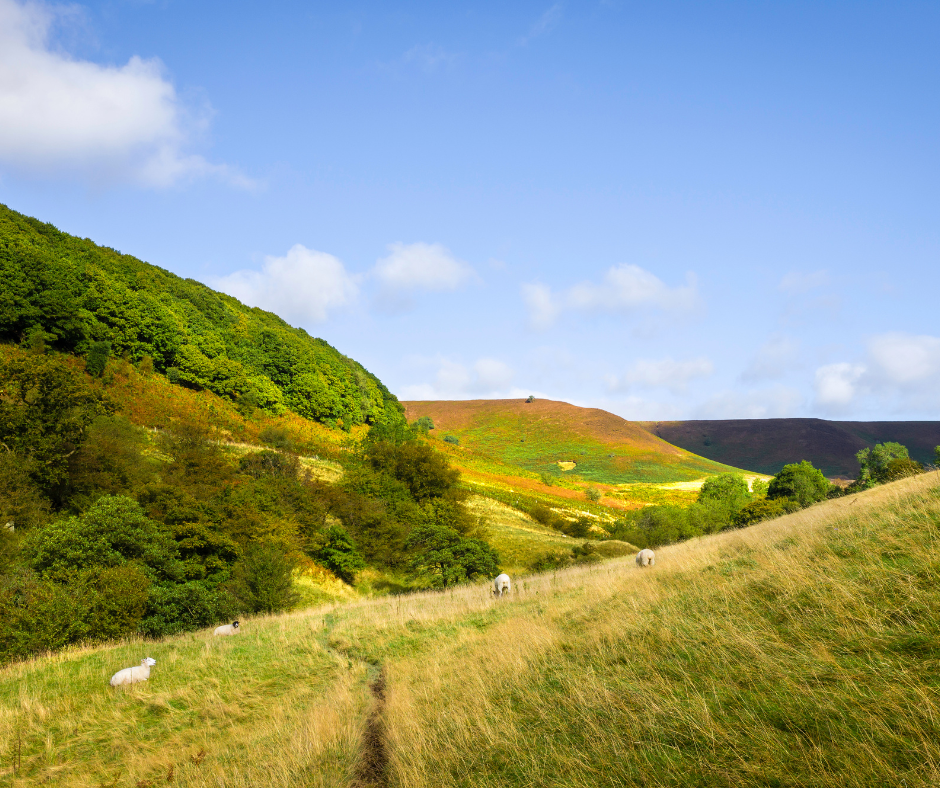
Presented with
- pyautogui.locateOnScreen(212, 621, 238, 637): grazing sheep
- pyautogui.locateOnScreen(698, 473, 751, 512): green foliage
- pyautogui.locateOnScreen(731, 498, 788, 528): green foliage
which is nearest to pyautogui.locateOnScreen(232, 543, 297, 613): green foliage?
pyautogui.locateOnScreen(212, 621, 238, 637): grazing sheep

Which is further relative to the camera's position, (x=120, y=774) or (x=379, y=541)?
(x=379, y=541)

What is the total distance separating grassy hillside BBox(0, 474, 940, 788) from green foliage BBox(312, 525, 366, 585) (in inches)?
830

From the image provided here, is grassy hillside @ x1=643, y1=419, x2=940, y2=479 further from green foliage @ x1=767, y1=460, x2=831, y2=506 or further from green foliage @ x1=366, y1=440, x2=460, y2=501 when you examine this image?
green foliage @ x1=366, y1=440, x2=460, y2=501

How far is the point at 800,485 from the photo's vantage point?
59.4 meters

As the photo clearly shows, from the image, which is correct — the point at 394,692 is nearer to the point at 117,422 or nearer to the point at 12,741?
the point at 12,741

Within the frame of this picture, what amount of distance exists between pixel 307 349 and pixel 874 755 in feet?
320

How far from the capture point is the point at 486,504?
5781 centimetres

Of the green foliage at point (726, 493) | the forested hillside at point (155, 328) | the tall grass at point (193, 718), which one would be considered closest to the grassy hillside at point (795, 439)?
the green foliage at point (726, 493)

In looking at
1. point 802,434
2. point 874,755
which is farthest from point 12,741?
point 802,434

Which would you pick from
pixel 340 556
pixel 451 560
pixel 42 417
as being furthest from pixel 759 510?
pixel 42 417

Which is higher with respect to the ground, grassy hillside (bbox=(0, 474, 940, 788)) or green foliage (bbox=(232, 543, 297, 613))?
grassy hillside (bbox=(0, 474, 940, 788))

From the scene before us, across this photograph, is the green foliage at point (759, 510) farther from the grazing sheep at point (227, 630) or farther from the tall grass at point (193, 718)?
the tall grass at point (193, 718)

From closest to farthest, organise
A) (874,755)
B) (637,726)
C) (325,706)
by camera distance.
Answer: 1. (874,755)
2. (637,726)
3. (325,706)

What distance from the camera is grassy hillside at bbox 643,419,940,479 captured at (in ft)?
444
